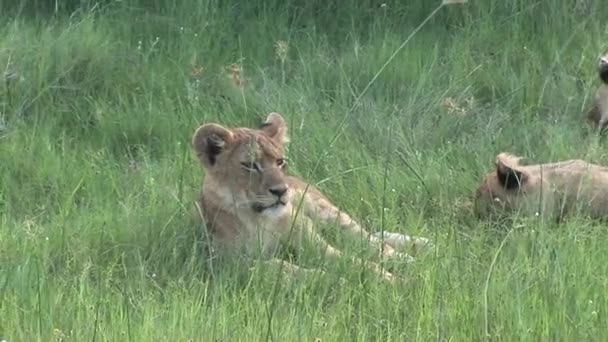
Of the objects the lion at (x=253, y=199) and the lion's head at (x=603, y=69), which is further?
the lion's head at (x=603, y=69)

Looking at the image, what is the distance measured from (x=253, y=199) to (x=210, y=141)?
0.33 meters

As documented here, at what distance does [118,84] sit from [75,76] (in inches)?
11.1

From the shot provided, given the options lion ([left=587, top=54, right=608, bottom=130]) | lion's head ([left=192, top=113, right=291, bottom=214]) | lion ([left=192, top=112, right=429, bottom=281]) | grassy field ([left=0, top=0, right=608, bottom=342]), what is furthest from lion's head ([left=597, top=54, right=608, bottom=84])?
lion's head ([left=192, top=113, right=291, bottom=214])

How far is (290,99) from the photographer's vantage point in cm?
740

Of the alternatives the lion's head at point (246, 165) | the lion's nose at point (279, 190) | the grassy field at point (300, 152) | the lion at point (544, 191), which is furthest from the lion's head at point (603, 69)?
the lion's nose at point (279, 190)

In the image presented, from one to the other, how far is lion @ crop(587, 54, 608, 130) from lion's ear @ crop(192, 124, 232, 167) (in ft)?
7.31

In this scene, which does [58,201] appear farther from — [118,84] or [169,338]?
[169,338]

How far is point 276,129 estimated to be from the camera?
594 centimetres

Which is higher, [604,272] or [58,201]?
[604,272]

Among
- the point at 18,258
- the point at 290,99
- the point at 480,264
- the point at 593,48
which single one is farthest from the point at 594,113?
the point at 18,258

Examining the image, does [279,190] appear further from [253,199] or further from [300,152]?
[300,152]

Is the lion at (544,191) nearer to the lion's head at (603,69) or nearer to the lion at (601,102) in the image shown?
the lion at (601,102)

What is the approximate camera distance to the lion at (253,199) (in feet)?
18.3

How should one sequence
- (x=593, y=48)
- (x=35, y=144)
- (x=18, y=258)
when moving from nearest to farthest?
(x=18, y=258), (x=35, y=144), (x=593, y=48)
